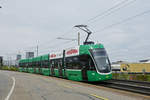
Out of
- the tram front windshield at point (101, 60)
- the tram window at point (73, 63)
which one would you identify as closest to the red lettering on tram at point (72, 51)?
the tram window at point (73, 63)

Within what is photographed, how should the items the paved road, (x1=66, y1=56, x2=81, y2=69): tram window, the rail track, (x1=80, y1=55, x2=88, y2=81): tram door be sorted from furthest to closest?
(x1=66, y1=56, x2=81, y2=69): tram window < (x1=80, y1=55, x2=88, y2=81): tram door < the rail track < the paved road

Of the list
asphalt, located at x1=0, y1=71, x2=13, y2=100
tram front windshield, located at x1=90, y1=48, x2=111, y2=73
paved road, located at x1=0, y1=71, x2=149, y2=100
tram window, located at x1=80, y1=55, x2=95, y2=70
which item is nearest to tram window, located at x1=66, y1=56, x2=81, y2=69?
tram window, located at x1=80, y1=55, x2=95, y2=70

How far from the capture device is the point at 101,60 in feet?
56.6

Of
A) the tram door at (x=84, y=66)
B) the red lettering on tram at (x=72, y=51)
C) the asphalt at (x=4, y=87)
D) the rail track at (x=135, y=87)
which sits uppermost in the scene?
the red lettering on tram at (x=72, y=51)

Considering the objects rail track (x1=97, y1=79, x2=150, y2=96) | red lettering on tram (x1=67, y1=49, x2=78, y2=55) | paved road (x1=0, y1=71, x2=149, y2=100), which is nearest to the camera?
paved road (x1=0, y1=71, x2=149, y2=100)

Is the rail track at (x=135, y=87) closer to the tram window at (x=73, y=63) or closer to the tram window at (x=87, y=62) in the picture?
the tram window at (x=87, y=62)

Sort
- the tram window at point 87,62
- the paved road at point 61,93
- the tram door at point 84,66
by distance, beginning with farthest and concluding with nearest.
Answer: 1. the tram door at point 84,66
2. the tram window at point 87,62
3. the paved road at point 61,93

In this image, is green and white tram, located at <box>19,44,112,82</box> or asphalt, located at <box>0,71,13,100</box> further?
green and white tram, located at <box>19,44,112,82</box>

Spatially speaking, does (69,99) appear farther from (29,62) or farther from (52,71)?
(29,62)

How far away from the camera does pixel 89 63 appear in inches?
685

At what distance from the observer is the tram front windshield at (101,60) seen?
55.3 feet

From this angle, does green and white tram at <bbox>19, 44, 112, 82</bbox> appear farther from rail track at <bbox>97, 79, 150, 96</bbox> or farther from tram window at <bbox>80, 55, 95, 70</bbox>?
rail track at <bbox>97, 79, 150, 96</bbox>

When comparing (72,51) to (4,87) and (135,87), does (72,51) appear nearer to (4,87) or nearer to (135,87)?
(4,87)

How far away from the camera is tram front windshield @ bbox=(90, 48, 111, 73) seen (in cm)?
1686
